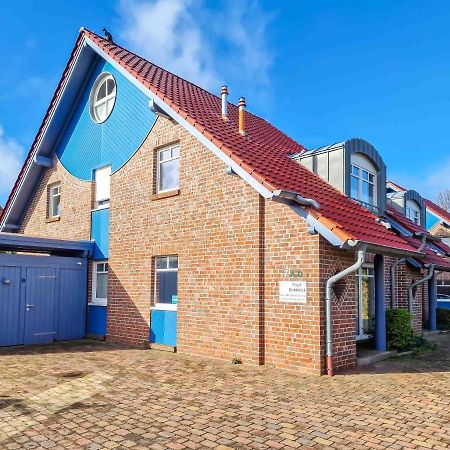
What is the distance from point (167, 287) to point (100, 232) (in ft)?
12.4

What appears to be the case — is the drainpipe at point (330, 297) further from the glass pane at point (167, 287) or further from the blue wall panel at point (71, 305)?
the blue wall panel at point (71, 305)

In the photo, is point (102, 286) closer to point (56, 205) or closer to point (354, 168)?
point (56, 205)

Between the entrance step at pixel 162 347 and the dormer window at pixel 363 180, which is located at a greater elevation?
the dormer window at pixel 363 180

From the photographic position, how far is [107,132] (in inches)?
578

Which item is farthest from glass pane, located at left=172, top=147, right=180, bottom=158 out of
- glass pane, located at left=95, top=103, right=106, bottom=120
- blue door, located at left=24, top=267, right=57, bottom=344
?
blue door, located at left=24, top=267, right=57, bottom=344

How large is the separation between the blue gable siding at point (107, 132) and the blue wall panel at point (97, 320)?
4421 millimetres

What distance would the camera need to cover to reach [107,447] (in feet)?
16.4

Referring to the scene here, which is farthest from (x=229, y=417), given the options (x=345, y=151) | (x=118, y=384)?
(x=345, y=151)

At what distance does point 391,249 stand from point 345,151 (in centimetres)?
287

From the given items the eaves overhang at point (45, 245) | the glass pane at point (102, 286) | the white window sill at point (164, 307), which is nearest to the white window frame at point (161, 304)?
the white window sill at point (164, 307)

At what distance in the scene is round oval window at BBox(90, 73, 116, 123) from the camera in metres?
14.8

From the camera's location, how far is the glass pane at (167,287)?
1189cm

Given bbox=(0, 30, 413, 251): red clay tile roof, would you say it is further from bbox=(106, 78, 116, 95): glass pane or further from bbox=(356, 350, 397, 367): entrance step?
bbox=(356, 350, 397, 367): entrance step

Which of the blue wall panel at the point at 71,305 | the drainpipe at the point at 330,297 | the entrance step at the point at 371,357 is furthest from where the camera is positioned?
the blue wall panel at the point at 71,305
